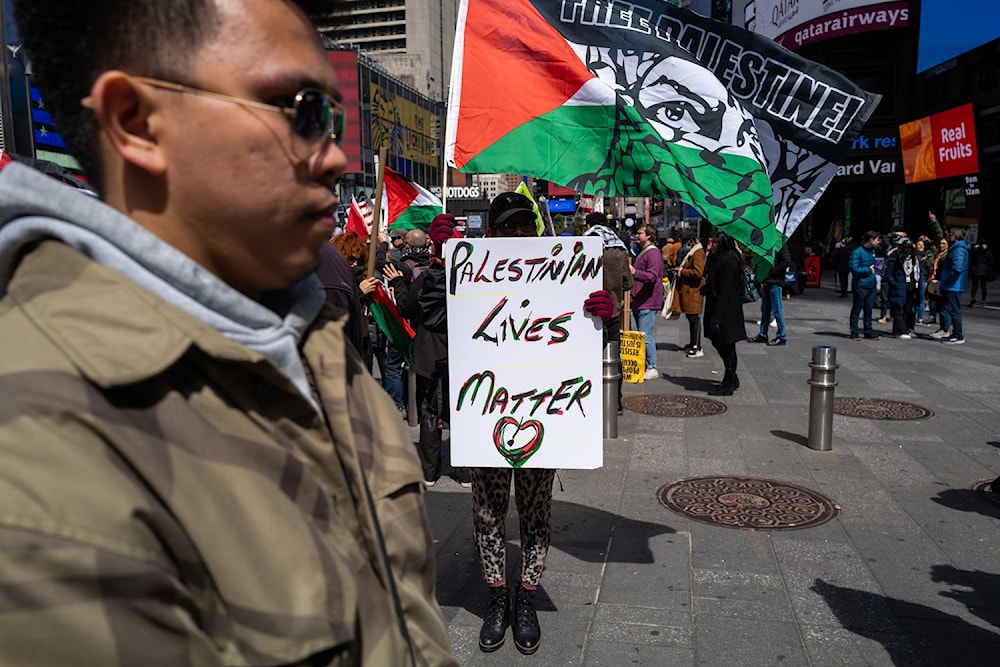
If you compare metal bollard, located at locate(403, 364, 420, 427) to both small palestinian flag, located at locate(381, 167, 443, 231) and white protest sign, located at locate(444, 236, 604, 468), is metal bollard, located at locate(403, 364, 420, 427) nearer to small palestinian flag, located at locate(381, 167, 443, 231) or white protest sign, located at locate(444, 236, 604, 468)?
small palestinian flag, located at locate(381, 167, 443, 231)

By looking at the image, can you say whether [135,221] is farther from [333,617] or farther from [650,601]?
[650,601]

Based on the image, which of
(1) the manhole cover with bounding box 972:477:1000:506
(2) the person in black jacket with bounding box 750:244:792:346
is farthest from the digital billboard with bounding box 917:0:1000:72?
(1) the manhole cover with bounding box 972:477:1000:506

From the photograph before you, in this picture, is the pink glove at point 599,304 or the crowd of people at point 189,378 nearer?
the crowd of people at point 189,378

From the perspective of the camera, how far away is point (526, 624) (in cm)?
370

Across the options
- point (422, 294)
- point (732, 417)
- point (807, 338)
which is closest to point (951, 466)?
point (732, 417)

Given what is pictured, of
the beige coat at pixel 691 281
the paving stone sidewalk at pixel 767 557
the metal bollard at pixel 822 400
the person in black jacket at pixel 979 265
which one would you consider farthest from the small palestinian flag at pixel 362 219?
the person in black jacket at pixel 979 265

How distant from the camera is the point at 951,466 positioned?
649 centimetres

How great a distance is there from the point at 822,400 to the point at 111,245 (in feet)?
22.5

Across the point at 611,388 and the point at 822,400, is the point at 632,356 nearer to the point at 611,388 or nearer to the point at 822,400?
the point at 611,388

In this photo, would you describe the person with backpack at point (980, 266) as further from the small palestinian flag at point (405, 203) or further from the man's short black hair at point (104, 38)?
the man's short black hair at point (104, 38)

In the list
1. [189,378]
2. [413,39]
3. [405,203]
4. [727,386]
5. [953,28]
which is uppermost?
[413,39]

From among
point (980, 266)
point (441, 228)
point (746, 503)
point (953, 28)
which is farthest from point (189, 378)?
point (953, 28)

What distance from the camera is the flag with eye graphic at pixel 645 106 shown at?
4.43 metres

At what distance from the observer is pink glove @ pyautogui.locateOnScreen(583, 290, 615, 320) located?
12.5 ft
